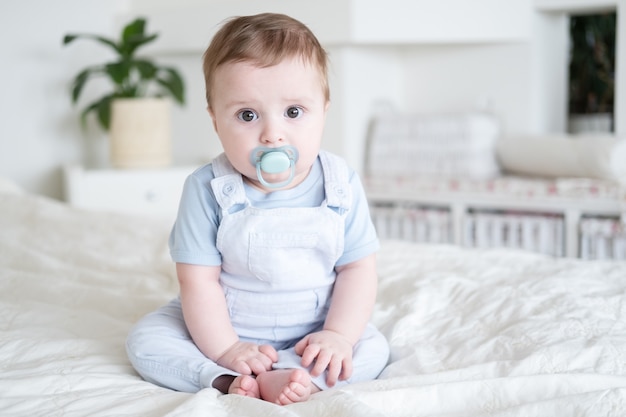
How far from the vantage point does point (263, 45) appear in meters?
0.97

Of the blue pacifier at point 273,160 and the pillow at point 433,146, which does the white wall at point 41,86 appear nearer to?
the pillow at point 433,146

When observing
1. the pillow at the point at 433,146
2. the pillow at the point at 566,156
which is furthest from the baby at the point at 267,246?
the pillow at the point at 433,146

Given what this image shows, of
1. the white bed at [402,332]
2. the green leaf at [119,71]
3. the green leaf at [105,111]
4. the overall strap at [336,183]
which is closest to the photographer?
the white bed at [402,332]

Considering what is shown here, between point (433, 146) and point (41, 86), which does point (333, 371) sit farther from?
point (41, 86)

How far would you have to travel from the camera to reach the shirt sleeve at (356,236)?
107cm

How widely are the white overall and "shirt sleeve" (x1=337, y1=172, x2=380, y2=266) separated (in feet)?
0.08

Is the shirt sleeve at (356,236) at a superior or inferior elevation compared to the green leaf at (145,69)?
inferior

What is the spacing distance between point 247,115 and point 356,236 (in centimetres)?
23

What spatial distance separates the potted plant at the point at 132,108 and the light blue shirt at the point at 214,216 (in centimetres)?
180

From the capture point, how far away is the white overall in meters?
0.99

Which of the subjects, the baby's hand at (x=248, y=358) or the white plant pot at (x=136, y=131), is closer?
the baby's hand at (x=248, y=358)

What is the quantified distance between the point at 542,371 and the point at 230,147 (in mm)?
469

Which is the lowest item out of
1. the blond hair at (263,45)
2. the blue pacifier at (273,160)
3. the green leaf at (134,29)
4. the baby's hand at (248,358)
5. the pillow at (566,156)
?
the baby's hand at (248,358)

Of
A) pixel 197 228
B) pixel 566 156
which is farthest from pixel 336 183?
pixel 566 156
